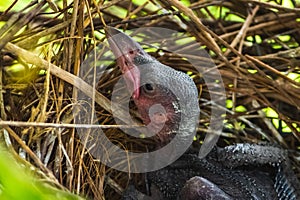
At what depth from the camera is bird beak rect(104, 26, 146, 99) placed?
36.7 inches

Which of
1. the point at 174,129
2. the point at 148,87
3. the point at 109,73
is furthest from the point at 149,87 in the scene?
the point at 109,73

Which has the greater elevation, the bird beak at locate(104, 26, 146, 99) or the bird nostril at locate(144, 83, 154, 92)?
the bird beak at locate(104, 26, 146, 99)

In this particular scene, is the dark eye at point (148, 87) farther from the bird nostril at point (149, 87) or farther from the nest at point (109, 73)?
the nest at point (109, 73)

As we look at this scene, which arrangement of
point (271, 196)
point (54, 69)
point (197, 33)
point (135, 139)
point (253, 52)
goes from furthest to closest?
point (253, 52), point (197, 33), point (135, 139), point (271, 196), point (54, 69)

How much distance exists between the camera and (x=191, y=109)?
96 centimetres

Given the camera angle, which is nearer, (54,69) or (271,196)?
(54,69)

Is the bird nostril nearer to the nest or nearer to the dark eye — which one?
the dark eye

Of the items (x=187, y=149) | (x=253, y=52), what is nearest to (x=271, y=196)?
(x=187, y=149)

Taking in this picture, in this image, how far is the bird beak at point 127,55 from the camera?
3.05 ft

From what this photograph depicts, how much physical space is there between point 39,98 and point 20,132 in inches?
3.1

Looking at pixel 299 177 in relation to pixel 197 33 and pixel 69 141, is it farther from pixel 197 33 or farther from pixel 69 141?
pixel 69 141

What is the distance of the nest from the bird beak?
0.04 metres

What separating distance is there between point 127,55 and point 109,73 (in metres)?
0.22

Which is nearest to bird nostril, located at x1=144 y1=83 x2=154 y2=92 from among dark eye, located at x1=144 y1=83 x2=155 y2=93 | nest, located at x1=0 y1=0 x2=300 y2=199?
dark eye, located at x1=144 y1=83 x2=155 y2=93
